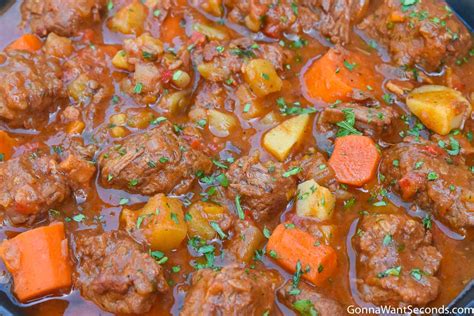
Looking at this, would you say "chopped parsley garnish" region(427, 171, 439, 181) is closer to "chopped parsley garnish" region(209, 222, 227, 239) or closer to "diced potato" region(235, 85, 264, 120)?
"diced potato" region(235, 85, 264, 120)

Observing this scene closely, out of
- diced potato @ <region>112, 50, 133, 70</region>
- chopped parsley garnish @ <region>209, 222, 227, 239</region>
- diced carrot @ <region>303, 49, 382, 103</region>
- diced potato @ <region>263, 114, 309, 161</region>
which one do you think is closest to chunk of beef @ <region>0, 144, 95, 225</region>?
diced potato @ <region>112, 50, 133, 70</region>

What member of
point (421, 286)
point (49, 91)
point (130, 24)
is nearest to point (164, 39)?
point (130, 24)

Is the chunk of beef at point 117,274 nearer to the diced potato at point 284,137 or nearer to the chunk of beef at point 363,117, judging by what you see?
the diced potato at point 284,137

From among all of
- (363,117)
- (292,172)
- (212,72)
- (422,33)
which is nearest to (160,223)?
(292,172)

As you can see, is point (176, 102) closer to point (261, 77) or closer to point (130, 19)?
point (261, 77)

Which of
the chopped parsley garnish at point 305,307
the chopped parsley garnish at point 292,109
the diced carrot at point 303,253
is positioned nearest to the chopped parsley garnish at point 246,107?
the chopped parsley garnish at point 292,109
